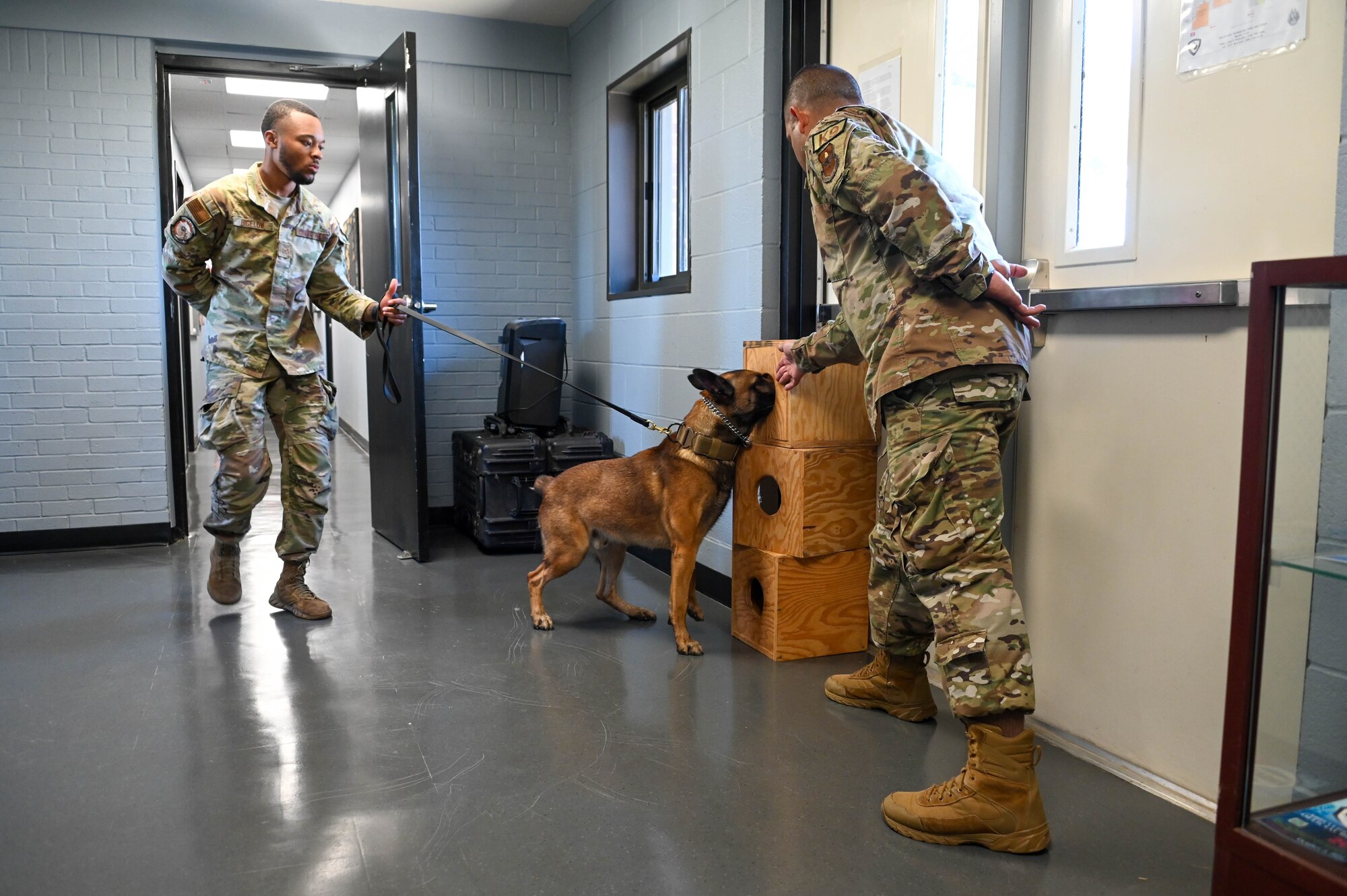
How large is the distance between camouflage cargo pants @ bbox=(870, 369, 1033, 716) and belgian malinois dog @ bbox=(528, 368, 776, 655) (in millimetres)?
931

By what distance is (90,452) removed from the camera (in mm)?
5039

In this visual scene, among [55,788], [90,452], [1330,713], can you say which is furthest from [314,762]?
[90,452]

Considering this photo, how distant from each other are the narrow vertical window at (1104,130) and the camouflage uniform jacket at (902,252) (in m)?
0.30

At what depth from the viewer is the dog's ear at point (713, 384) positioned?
3086 mm

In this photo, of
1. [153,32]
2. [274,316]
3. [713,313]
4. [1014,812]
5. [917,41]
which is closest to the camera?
[1014,812]

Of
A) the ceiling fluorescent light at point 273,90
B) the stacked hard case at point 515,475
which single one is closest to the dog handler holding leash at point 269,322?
the stacked hard case at point 515,475

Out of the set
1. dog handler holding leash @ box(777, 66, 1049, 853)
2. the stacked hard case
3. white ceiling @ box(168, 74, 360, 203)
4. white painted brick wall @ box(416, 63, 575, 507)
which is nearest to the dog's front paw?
dog handler holding leash @ box(777, 66, 1049, 853)

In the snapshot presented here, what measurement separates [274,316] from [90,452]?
7.03 feet

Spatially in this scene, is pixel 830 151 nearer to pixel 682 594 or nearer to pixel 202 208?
pixel 682 594

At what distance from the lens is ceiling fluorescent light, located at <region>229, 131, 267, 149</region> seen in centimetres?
901

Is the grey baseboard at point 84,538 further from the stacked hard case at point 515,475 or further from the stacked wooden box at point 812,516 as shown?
the stacked wooden box at point 812,516

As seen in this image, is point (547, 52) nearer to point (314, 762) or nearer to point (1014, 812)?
point (314, 762)

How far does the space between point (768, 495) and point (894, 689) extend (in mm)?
989

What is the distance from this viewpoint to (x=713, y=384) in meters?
3.10
